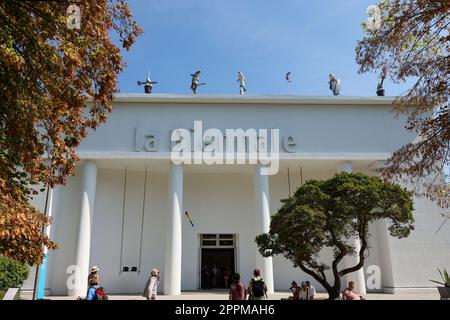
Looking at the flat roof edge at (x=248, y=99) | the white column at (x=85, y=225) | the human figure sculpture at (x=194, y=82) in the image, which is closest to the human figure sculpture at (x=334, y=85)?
the flat roof edge at (x=248, y=99)

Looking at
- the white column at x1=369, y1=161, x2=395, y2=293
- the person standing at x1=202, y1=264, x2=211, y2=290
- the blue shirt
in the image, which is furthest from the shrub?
the white column at x1=369, y1=161, x2=395, y2=293

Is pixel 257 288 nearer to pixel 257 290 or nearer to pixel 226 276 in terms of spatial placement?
pixel 257 290

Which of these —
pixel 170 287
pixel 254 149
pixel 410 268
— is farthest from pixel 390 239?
pixel 170 287

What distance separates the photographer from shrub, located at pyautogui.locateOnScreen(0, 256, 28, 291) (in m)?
16.2

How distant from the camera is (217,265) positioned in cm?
2209

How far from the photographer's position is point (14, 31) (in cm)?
519

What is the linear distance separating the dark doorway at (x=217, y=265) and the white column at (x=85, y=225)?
257 inches

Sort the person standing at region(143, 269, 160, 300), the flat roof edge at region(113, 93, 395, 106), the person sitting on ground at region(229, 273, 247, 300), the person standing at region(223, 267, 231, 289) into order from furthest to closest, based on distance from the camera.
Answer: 1. the person standing at region(223, 267, 231, 289)
2. the flat roof edge at region(113, 93, 395, 106)
3. the person standing at region(143, 269, 160, 300)
4. the person sitting on ground at region(229, 273, 247, 300)

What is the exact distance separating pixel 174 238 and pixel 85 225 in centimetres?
455

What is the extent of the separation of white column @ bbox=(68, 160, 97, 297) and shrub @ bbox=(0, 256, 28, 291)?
7.99 ft

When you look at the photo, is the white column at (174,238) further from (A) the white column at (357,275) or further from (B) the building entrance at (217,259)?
(A) the white column at (357,275)

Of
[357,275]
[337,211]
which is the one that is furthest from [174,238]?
[337,211]

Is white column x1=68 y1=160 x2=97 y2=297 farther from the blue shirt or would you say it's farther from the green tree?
the blue shirt

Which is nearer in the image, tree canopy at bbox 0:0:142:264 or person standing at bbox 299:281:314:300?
tree canopy at bbox 0:0:142:264
